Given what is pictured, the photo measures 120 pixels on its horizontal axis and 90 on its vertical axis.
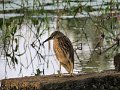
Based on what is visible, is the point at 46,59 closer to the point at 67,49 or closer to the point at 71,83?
the point at 67,49

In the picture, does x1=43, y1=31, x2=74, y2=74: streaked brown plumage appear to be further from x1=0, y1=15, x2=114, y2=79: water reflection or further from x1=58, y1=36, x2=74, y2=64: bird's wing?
x1=0, y1=15, x2=114, y2=79: water reflection

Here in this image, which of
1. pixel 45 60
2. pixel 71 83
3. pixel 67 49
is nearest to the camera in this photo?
pixel 71 83

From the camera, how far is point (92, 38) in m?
12.9

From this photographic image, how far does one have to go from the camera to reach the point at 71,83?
7344mm

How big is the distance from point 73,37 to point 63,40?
4858mm

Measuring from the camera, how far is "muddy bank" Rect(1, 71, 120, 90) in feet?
23.8

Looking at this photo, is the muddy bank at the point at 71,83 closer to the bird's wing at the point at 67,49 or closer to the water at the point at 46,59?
the bird's wing at the point at 67,49

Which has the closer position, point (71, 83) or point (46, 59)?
point (71, 83)

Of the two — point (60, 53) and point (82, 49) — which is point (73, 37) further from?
point (60, 53)

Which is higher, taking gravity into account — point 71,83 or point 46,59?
point 46,59

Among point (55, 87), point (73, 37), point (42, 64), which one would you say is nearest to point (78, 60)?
point (42, 64)

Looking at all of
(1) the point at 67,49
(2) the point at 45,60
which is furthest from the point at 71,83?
(2) the point at 45,60

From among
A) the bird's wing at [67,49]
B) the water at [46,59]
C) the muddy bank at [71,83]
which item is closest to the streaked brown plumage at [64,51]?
the bird's wing at [67,49]

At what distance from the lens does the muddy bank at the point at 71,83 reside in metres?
7.24
